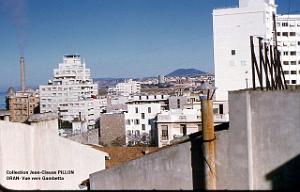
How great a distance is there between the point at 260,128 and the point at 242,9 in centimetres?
5015

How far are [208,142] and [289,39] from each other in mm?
73917

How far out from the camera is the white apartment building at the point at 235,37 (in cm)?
5878

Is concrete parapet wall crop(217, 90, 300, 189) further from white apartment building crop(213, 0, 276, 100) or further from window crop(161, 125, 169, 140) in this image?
white apartment building crop(213, 0, 276, 100)

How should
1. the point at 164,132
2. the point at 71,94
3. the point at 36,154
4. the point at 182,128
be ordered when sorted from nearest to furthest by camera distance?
the point at 36,154 → the point at 182,128 → the point at 164,132 → the point at 71,94

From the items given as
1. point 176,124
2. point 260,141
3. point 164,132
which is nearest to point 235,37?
point 176,124

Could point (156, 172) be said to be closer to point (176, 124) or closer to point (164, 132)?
point (176, 124)

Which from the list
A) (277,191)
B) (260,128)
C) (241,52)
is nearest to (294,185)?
(277,191)

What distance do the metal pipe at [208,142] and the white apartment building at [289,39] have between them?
69702 mm

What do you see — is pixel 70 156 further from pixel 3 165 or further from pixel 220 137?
pixel 220 137

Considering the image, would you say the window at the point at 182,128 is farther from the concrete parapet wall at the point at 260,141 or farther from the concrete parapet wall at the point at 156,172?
the concrete parapet wall at the point at 260,141

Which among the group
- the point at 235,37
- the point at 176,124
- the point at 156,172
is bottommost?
the point at 176,124

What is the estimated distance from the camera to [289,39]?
266 feet

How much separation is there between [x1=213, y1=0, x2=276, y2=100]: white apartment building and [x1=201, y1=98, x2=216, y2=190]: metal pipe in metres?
47.0

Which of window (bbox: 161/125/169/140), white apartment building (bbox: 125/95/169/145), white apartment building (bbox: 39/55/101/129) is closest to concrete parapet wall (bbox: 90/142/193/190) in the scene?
window (bbox: 161/125/169/140)
